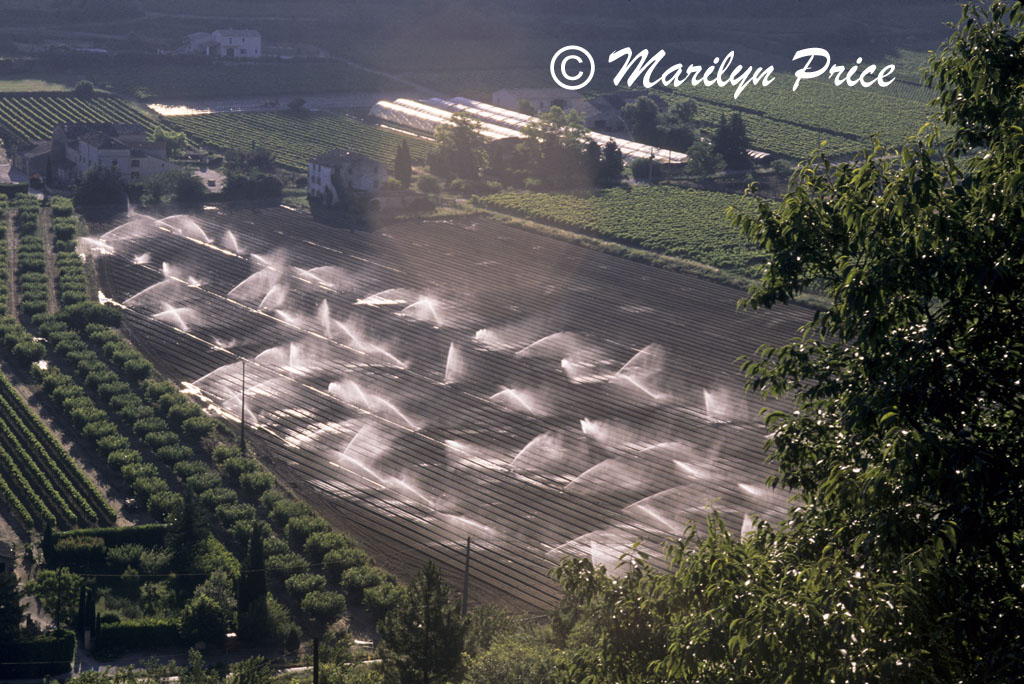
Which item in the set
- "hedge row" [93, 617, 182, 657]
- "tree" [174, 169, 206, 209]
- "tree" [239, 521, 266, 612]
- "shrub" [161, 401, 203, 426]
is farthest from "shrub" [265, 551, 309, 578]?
"tree" [174, 169, 206, 209]

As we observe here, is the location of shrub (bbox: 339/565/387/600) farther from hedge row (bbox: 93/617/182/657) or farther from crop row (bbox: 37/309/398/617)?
hedge row (bbox: 93/617/182/657)

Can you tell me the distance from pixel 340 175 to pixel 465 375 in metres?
28.7

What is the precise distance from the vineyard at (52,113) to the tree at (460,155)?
81.9 ft

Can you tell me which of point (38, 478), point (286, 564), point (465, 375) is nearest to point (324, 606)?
point (286, 564)

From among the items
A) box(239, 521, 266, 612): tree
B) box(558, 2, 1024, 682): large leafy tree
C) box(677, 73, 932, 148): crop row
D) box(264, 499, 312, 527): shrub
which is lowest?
box(264, 499, 312, 527): shrub

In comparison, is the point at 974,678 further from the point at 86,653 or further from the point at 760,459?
the point at 760,459

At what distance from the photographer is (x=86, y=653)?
91.7ft

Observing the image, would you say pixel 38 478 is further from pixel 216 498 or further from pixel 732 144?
pixel 732 144

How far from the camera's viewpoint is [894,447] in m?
8.61

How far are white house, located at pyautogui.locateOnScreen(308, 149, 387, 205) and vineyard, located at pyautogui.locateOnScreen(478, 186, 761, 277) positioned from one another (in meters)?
6.88

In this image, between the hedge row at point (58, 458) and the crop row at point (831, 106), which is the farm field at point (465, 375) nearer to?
the hedge row at point (58, 458)

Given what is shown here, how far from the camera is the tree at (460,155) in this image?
78.4 m

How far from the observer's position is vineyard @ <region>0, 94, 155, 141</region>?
8538 centimetres

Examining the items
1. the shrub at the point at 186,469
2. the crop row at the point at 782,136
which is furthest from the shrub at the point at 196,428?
the crop row at the point at 782,136
